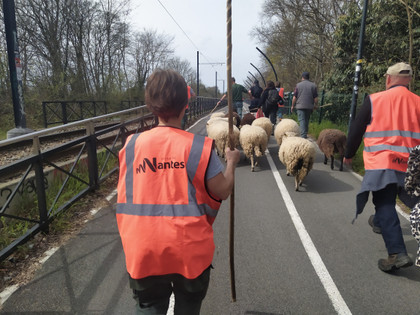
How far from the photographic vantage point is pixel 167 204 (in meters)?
1.41

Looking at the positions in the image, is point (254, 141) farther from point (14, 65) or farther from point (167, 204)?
point (14, 65)

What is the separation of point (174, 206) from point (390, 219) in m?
2.60

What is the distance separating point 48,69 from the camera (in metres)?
20.2

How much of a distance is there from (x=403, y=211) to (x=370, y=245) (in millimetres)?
1472

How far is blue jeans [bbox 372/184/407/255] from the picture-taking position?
2.95 metres

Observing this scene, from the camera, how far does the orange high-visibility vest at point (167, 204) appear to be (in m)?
1.40

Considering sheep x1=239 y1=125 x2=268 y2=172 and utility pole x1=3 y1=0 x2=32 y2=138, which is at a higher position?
utility pole x1=3 y1=0 x2=32 y2=138

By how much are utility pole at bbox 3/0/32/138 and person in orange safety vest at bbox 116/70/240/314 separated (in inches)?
337

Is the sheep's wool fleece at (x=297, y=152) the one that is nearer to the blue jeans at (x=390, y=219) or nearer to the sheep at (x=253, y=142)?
the sheep at (x=253, y=142)

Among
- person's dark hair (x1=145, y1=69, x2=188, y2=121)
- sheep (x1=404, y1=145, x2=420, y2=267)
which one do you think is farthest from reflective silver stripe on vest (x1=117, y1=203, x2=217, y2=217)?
sheep (x1=404, y1=145, x2=420, y2=267)

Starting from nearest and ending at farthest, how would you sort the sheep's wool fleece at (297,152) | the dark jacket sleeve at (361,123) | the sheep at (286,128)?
the dark jacket sleeve at (361,123)
the sheep's wool fleece at (297,152)
the sheep at (286,128)

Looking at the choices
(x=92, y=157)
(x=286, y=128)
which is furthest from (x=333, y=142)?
(x=92, y=157)

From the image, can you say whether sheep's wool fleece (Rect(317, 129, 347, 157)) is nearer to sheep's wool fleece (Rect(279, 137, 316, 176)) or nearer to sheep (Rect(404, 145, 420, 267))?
sheep's wool fleece (Rect(279, 137, 316, 176))

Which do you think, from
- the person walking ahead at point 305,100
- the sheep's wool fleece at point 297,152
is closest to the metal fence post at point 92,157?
the sheep's wool fleece at point 297,152
